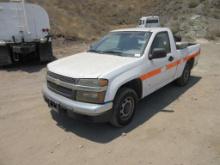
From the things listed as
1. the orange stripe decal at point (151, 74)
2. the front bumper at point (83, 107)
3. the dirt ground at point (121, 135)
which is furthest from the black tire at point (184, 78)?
the front bumper at point (83, 107)

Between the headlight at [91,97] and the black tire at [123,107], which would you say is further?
the black tire at [123,107]

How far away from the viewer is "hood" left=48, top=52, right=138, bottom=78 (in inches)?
142

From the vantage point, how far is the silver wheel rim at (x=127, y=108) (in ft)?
13.2

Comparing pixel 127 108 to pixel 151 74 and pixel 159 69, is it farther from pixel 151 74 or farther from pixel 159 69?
pixel 159 69

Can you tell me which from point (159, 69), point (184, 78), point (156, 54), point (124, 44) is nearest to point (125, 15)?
point (184, 78)

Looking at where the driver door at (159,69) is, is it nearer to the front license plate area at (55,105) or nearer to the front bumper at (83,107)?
the front bumper at (83,107)

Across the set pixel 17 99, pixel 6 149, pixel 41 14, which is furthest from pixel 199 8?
pixel 6 149

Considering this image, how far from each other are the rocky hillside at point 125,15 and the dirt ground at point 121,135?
38.5ft

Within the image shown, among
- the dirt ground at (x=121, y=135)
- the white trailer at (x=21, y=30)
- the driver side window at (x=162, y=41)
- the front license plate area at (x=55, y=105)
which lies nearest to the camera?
the dirt ground at (x=121, y=135)

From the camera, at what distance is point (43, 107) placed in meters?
5.05

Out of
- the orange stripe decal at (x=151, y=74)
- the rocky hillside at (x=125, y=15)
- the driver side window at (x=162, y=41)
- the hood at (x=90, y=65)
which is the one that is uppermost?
the rocky hillside at (x=125, y=15)

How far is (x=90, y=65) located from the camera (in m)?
3.99

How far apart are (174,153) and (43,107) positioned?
3118mm

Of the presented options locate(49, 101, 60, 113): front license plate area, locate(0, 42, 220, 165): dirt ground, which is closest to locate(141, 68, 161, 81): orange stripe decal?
locate(0, 42, 220, 165): dirt ground
